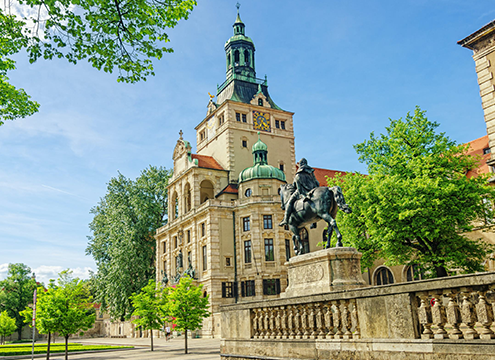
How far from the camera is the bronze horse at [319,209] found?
12.5 meters

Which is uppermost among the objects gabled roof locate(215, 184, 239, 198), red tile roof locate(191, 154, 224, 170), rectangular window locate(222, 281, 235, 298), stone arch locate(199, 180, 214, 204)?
red tile roof locate(191, 154, 224, 170)

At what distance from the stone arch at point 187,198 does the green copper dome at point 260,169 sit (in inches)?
278

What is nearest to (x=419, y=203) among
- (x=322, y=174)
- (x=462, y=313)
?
(x=462, y=313)

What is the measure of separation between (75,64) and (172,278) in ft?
140

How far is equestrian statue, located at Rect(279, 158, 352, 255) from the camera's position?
12586mm

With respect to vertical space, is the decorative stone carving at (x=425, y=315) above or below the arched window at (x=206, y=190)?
below

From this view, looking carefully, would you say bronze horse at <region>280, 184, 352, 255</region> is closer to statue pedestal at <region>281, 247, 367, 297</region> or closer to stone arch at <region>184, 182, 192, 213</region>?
statue pedestal at <region>281, 247, 367, 297</region>

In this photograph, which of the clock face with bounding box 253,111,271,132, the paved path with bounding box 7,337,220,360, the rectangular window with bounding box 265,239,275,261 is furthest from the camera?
the clock face with bounding box 253,111,271,132

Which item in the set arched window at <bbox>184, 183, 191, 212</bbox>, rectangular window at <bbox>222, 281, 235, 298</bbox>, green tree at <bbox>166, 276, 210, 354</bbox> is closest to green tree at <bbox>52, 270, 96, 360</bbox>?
green tree at <bbox>166, 276, 210, 354</bbox>

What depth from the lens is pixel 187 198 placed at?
51.4 meters

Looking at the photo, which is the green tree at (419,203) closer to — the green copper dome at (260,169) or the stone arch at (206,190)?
the green copper dome at (260,169)

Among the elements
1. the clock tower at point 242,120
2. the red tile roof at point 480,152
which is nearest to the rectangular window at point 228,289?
the clock tower at point 242,120

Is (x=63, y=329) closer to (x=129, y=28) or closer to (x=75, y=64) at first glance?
(x=75, y=64)

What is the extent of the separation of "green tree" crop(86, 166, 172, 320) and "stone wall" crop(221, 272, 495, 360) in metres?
40.2
